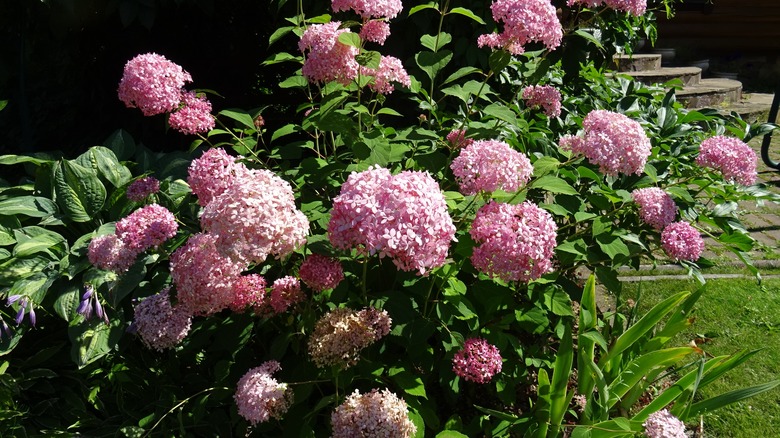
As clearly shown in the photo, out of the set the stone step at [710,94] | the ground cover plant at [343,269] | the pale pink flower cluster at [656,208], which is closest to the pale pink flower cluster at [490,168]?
the ground cover plant at [343,269]

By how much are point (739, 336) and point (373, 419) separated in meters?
2.39

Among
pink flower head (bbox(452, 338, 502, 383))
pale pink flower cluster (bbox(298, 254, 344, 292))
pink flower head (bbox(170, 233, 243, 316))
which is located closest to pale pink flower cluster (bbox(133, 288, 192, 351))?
pink flower head (bbox(170, 233, 243, 316))

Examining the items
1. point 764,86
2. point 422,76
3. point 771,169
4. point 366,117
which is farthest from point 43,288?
point 764,86

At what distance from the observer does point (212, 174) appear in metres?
1.71

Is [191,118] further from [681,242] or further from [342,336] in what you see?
[681,242]

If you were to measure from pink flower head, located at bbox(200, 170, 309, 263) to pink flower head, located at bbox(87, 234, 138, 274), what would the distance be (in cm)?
32

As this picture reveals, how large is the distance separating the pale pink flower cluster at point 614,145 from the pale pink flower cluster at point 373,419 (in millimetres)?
896

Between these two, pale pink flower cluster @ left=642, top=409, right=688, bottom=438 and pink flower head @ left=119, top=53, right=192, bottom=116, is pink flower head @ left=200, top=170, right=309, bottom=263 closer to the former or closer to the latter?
pink flower head @ left=119, top=53, right=192, bottom=116

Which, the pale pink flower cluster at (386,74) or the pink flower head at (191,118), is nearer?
the pink flower head at (191,118)

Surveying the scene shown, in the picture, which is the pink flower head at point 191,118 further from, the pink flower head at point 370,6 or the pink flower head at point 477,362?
the pink flower head at point 477,362

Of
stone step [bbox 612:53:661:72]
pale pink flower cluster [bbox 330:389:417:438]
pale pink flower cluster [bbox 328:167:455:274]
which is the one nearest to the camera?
pale pink flower cluster [bbox 328:167:455:274]

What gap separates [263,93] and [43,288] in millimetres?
2136

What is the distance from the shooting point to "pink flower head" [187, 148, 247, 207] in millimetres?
1676

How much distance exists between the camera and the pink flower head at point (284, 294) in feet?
Result: 5.60
